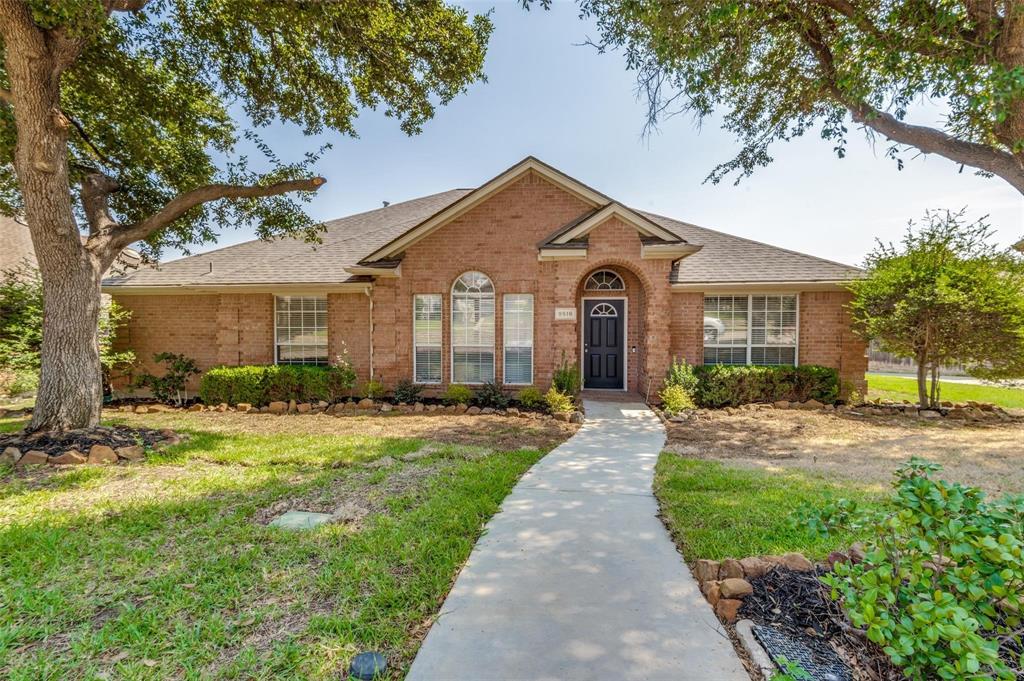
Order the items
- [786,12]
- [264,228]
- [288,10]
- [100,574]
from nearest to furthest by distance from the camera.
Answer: [100,574]
[786,12]
[288,10]
[264,228]

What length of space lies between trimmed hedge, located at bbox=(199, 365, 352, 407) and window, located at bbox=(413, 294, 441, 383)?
1.92m

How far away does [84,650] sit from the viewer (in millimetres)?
2527

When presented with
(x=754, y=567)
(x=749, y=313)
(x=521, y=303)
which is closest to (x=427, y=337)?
(x=521, y=303)

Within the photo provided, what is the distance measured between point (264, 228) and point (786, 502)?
35.5 feet

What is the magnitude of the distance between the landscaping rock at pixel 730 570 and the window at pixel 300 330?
12.0 meters

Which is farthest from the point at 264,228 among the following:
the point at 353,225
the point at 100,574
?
the point at 100,574

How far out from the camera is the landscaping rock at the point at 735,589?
288 cm

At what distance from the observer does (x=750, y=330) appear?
1186 cm

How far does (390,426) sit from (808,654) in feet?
25.0

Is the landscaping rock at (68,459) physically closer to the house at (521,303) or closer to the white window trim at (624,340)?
the house at (521,303)

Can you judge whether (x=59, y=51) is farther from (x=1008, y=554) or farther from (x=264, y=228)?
(x=1008, y=554)

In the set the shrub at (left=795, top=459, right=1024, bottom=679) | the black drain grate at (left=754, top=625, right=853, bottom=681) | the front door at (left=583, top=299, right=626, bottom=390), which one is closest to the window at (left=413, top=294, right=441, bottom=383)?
the front door at (left=583, top=299, right=626, bottom=390)

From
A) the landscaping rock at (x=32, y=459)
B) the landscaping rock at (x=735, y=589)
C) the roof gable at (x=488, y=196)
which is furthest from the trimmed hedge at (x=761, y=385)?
the landscaping rock at (x=32, y=459)

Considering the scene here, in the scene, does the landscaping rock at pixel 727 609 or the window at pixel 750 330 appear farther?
the window at pixel 750 330
